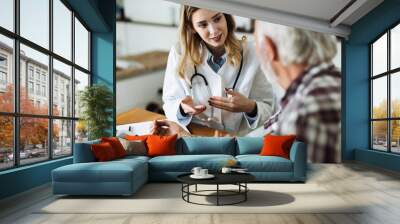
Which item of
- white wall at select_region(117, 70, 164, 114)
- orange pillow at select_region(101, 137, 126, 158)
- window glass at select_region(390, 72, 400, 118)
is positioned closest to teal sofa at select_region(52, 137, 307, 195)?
orange pillow at select_region(101, 137, 126, 158)

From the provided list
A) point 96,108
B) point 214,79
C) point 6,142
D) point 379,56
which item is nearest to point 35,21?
point 6,142

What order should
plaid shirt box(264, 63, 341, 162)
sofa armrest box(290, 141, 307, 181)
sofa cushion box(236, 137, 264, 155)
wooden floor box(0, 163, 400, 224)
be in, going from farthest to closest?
plaid shirt box(264, 63, 341, 162)
sofa cushion box(236, 137, 264, 155)
sofa armrest box(290, 141, 307, 181)
wooden floor box(0, 163, 400, 224)

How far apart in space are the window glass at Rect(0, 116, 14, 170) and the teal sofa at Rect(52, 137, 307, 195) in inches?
26.3

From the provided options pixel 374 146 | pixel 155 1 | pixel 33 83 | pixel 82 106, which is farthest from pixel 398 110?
pixel 33 83

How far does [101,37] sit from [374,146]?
22.1ft

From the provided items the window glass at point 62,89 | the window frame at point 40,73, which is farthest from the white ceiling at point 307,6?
the window glass at point 62,89

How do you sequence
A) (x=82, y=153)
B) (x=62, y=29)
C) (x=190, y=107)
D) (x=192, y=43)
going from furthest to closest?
(x=192, y=43) → (x=190, y=107) → (x=62, y=29) → (x=82, y=153)

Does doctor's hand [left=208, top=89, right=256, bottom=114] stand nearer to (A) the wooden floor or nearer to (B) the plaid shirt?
(B) the plaid shirt

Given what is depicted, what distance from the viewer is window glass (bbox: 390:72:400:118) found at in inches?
316

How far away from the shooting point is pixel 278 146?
6.62 m

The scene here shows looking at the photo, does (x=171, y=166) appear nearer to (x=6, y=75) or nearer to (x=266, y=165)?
(x=266, y=165)

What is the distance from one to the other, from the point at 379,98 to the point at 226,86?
11.8 ft

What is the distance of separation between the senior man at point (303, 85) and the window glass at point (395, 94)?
3.87 feet

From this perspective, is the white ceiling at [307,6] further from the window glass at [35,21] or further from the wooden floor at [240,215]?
the window glass at [35,21]
